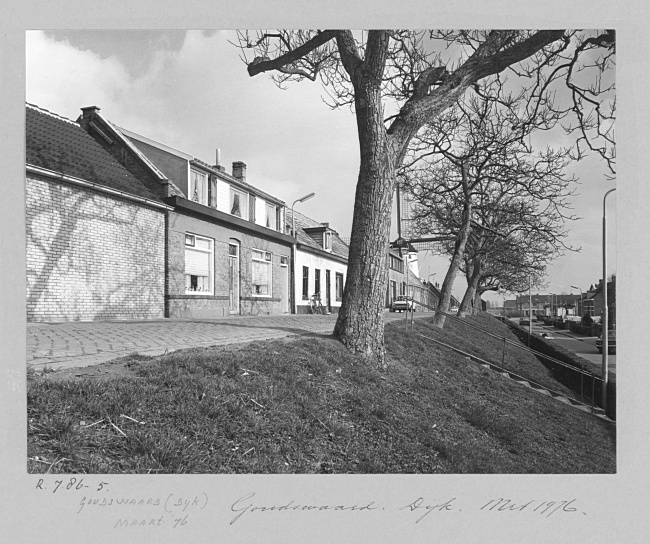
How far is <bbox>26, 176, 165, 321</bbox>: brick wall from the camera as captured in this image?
7.57 metres

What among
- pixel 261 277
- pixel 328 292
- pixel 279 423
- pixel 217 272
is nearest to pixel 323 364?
pixel 279 423

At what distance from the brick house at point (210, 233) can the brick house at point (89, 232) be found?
1.81 feet

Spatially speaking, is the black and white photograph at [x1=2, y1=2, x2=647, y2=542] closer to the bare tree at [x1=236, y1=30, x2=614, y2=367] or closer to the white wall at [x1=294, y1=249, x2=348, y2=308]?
the bare tree at [x1=236, y1=30, x2=614, y2=367]

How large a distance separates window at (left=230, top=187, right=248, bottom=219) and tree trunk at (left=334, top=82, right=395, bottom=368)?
12.2 m

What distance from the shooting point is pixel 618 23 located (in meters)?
4.01

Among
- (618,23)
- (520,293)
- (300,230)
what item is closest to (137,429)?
(618,23)

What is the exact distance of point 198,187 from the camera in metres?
16.6

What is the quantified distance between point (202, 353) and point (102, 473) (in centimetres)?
211

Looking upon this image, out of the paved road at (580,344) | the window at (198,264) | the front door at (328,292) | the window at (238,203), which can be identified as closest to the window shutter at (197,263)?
the window at (198,264)

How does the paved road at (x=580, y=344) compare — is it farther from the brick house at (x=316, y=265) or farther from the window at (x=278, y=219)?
the window at (x=278, y=219)

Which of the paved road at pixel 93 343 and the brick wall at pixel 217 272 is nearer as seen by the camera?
the paved road at pixel 93 343

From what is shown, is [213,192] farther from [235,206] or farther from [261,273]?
[261,273]

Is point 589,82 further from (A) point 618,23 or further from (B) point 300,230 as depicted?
(B) point 300,230

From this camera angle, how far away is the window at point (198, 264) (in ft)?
50.5
